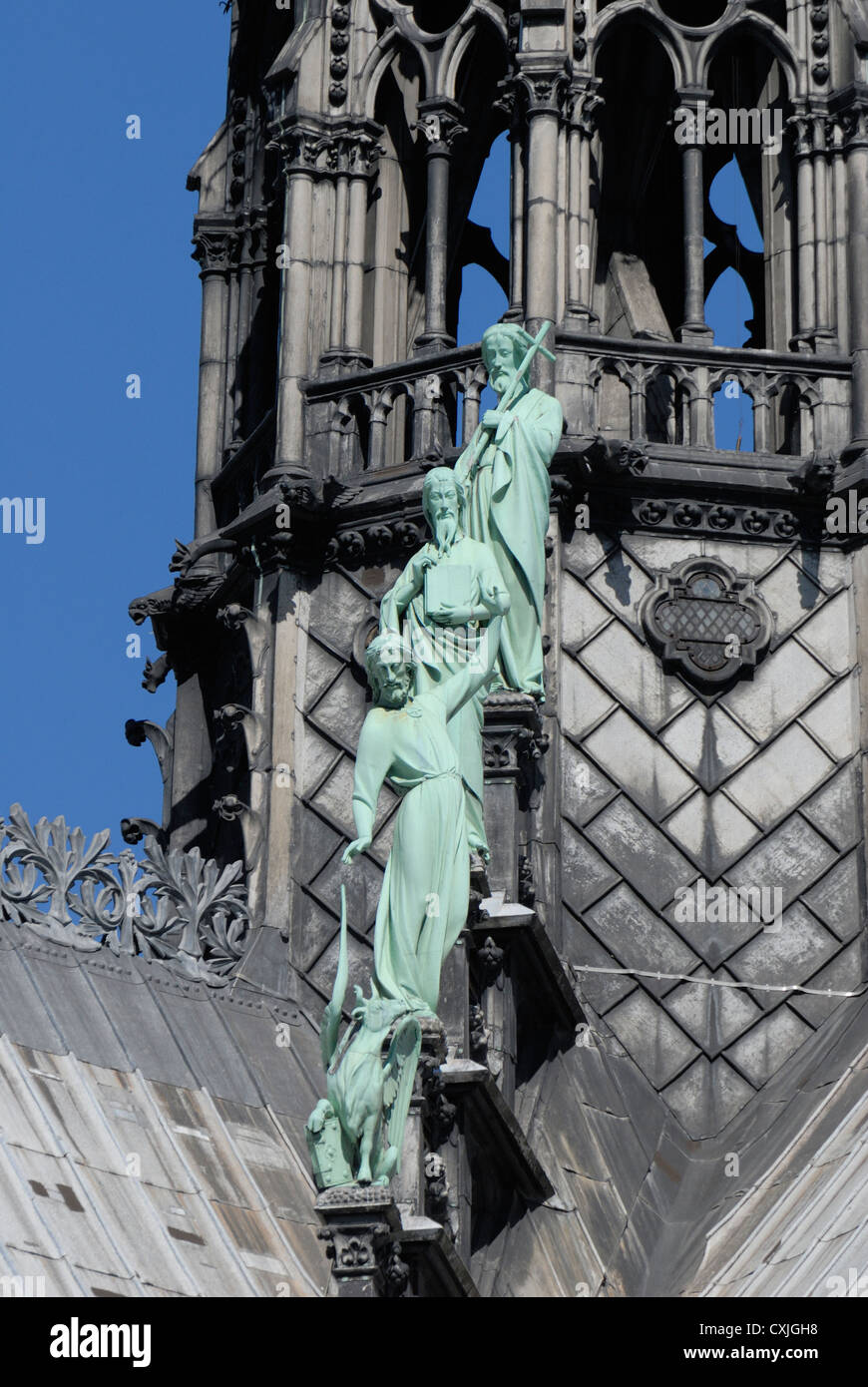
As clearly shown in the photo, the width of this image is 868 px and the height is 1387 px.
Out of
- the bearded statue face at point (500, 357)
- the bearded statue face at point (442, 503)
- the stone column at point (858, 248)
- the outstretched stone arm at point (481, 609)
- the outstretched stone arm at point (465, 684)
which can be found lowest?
the outstretched stone arm at point (465, 684)

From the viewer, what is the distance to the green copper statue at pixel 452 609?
3544 cm

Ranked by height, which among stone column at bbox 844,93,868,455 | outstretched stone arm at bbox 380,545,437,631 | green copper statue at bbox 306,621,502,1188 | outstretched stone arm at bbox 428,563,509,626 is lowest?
green copper statue at bbox 306,621,502,1188

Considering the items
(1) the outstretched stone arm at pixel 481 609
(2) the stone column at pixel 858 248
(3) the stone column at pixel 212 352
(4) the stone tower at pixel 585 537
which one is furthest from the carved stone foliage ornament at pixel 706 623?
(1) the outstretched stone arm at pixel 481 609

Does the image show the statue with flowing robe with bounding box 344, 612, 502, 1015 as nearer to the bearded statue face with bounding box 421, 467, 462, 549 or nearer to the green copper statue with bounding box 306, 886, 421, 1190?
the green copper statue with bounding box 306, 886, 421, 1190

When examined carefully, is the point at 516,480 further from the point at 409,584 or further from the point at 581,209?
the point at 581,209

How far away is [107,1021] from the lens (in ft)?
123

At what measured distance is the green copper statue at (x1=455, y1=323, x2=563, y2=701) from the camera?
129 ft

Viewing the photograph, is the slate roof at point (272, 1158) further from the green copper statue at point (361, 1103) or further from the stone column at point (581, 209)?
the stone column at point (581, 209)

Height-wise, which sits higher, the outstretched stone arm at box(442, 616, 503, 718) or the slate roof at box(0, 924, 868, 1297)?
the outstretched stone arm at box(442, 616, 503, 718)

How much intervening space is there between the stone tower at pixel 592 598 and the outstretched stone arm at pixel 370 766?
3.42m

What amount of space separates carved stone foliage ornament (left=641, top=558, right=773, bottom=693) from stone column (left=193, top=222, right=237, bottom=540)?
5.31 m

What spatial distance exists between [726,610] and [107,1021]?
7259mm

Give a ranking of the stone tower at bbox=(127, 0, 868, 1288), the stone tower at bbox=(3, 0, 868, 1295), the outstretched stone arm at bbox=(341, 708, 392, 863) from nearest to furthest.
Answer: the outstretched stone arm at bbox=(341, 708, 392, 863), the stone tower at bbox=(3, 0, 868, 1295), the stone tower at bbox=(127, 0, 868, 1288)

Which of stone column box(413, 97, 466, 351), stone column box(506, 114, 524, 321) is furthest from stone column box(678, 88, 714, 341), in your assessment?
stone column box(413, 97, 466, 351)
